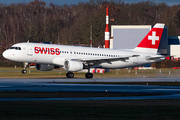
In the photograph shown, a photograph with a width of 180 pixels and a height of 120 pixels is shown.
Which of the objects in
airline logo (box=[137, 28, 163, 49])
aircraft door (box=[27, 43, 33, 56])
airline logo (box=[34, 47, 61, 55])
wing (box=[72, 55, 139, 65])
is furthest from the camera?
airline logo (box=[137, 28, 163, 49])

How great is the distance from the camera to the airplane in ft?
149

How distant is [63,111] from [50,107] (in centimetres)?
165

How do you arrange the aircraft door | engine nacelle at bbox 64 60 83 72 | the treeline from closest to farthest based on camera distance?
the aircraft door, engine nacelle at bbox 64 60 83 72, the treeline

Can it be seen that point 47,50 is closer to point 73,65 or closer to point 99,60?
point 73,65

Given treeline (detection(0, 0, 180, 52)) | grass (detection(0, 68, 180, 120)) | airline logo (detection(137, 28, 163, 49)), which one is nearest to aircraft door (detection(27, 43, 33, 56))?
airline logo (detection(137, 28, 163, 49))

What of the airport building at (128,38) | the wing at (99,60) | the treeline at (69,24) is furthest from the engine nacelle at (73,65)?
the treeline at (69,24)

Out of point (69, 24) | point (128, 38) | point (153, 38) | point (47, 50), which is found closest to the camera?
point (47, 50)

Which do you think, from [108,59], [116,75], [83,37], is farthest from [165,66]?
[83,37]

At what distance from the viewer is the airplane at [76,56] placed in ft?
Answer: 149

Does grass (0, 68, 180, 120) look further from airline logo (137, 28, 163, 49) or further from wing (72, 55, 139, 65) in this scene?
airline logo (137, 28, 163, 49)

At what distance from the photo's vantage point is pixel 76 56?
158 ft

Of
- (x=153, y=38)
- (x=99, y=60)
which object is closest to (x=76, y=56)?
(x=99, y=60)

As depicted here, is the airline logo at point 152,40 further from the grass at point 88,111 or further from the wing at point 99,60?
the grass at point 88,111

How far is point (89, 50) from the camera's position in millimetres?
49562
